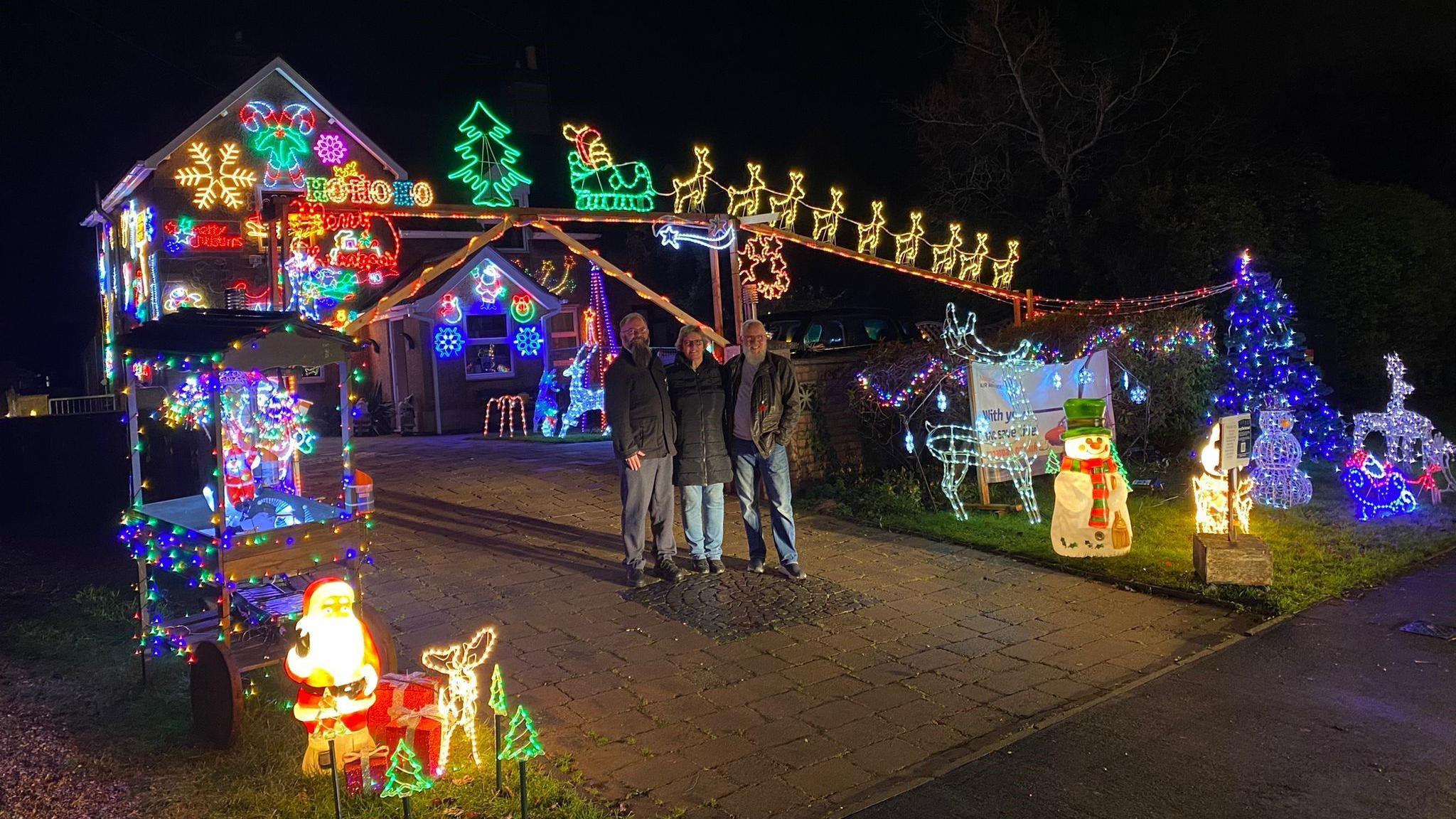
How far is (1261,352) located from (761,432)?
6567 mm

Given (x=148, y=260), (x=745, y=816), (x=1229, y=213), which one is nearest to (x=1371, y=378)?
(x=1229, y=213)

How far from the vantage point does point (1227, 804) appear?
4027 mm

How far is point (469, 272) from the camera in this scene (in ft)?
59.2

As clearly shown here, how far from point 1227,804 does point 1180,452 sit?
8328 millimetres

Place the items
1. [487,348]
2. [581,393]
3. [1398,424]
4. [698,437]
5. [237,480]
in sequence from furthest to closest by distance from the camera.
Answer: [487,348] → [581,393] → [1398,424] → [698,437] → [237,480]

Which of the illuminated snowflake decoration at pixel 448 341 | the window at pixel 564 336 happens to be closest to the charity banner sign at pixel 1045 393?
the illuminated snowflake decoration at pixel 448 341

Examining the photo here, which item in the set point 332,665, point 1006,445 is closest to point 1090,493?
point 1006,445

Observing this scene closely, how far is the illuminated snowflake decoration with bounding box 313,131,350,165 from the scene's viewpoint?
736 inches

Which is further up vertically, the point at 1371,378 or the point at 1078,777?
the point at 1371,378

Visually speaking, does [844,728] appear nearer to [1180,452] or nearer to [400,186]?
[400,186]

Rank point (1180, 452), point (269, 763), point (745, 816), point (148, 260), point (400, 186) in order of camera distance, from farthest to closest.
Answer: point (148, 260) < point (1180, 452) < point (400, 186) < point (269, 763) < point (745, 816)

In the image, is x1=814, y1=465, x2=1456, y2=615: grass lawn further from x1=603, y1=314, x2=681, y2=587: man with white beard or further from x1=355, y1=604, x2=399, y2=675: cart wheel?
x1=355, y1=604, x2=399, y2=675: cart wheel

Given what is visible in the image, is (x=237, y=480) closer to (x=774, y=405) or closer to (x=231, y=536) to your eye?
(x=231, y=536)

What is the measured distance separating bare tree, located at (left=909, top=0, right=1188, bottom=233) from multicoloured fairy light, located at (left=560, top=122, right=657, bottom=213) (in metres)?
10.7
